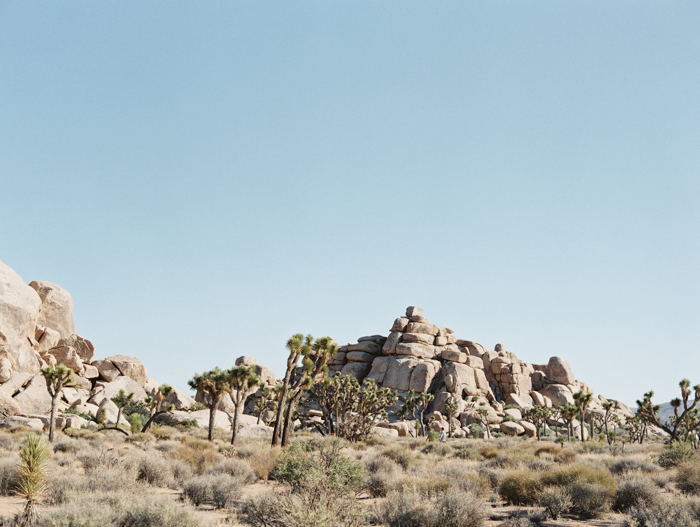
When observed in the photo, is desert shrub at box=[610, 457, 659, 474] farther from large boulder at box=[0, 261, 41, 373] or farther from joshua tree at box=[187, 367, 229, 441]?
large boulder at box=[0, 261, 41, 373]

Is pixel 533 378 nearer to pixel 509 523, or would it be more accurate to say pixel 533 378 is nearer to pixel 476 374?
pixel 476 374

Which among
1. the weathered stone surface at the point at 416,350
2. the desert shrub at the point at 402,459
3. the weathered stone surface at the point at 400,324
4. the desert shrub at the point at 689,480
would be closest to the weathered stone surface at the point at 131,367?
the weathered stone surface at the point at 416,350

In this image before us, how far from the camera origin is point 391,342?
3051 inches

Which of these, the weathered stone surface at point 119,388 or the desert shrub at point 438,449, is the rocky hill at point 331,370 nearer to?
the weathered stone surface at point 119,388

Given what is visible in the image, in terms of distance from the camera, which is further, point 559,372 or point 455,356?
point 559,372

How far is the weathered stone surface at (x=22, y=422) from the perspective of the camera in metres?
34.7

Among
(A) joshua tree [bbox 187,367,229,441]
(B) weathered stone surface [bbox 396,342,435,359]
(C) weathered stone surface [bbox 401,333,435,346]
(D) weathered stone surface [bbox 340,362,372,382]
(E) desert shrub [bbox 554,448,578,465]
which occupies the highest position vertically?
(C) weathered stone surface [bbox 401,333,435,346]

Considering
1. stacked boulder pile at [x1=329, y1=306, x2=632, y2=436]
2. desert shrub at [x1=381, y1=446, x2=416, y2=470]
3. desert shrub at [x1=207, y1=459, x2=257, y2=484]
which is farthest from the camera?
stacked boulder pile at [x1=329, y1=306, x2=632, y2=436]

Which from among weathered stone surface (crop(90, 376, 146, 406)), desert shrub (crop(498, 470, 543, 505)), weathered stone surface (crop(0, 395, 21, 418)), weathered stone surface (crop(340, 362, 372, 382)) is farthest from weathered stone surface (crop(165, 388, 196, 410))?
desert shrub (crop(498, 470, 543, 505))

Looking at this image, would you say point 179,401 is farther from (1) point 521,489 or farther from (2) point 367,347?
(1) point 521,489

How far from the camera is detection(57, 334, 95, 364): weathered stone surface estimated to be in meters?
57.0

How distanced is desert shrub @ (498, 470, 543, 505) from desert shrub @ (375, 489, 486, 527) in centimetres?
336

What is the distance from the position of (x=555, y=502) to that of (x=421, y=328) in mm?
69197

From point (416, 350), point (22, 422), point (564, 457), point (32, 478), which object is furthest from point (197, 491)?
point (416, 350)
